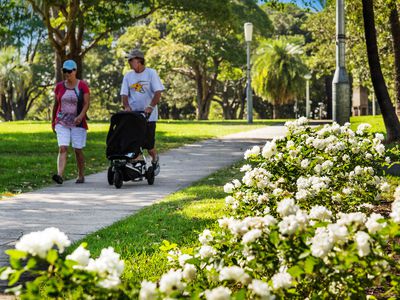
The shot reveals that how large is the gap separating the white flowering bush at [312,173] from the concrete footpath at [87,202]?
1.59 meters

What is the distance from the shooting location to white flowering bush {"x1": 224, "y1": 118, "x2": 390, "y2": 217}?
5.48 m

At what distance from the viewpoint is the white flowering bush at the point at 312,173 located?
216 inches

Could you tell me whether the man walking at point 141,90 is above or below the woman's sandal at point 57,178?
above

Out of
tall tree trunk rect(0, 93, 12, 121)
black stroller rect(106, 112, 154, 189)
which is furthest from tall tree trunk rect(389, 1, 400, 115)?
tall tree trunk rect(0, 93, 12, 121)

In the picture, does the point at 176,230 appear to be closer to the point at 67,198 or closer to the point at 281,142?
the point at 281,142

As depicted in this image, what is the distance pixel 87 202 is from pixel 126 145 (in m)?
1.42

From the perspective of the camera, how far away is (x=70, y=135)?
10508mm

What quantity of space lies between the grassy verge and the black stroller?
3.35 feet

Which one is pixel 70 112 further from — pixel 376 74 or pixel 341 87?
pixel 376 74

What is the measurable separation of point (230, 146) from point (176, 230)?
38.2ft

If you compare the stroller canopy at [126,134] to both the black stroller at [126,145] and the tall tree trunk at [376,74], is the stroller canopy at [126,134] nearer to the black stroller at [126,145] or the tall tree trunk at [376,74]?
the black stroller at [126,145]

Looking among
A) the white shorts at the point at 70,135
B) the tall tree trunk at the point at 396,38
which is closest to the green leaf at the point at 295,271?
the white shorts at the point at 70,135

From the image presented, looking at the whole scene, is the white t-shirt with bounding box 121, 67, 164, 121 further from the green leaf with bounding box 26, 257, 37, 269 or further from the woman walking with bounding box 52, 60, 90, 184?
Answer: the green leaf with bounding box 26, 257, 37, 269

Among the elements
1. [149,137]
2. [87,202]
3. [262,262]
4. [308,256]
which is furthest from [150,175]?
[308,256]
